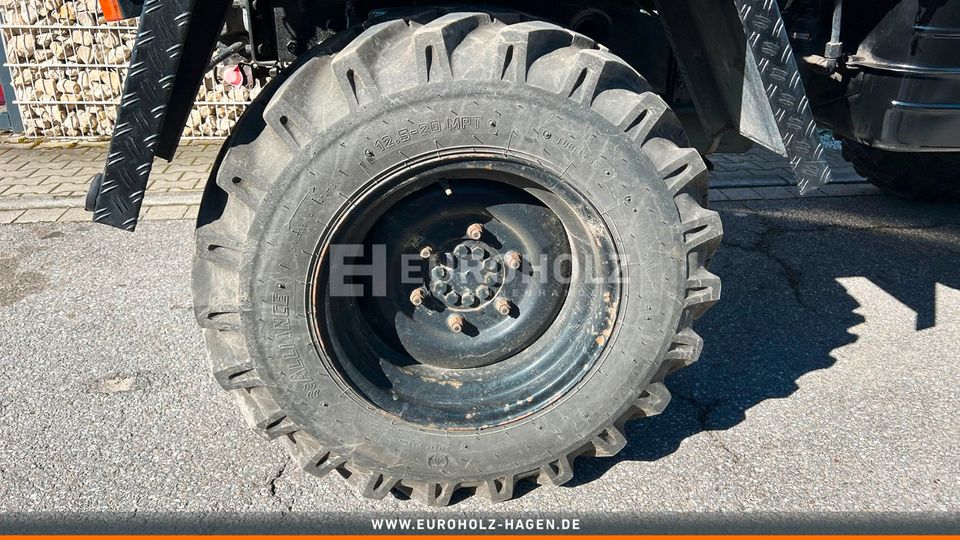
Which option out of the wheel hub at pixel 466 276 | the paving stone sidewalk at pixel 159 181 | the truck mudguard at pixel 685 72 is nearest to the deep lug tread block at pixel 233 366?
the truck mudguard at pixel 685 72

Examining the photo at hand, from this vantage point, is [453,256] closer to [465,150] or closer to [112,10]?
[465,150]

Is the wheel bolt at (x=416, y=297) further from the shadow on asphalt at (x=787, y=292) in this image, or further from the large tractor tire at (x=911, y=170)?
the large tractor tire at (x=911, y=170)

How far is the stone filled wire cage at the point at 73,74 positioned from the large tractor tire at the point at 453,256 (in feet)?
16.5

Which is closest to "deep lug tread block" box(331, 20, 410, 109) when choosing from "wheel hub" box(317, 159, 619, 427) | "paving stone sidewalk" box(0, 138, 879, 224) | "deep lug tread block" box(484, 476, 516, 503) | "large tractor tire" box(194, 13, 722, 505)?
"large tractor tire" box(194, 13, 722, 505)

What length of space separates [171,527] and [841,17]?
8.85 feet

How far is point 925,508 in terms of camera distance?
219 cm

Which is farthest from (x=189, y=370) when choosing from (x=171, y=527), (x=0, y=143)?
(x=0, y=143)

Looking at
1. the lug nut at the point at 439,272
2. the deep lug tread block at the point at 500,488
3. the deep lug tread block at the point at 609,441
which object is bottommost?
the deep lug tread block at the point at 500,488

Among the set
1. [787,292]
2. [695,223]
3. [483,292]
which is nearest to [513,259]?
[483,292]

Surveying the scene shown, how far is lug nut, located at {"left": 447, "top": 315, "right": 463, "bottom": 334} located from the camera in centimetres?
220

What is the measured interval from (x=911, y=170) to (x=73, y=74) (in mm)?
7133

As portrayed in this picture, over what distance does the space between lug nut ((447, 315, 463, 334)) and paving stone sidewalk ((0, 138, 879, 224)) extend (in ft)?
10.6

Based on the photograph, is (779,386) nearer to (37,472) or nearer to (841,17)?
(841,17)

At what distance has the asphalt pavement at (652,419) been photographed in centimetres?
219
